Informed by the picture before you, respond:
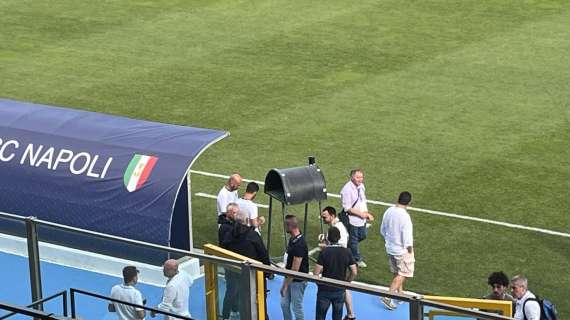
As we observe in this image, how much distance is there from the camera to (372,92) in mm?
26234

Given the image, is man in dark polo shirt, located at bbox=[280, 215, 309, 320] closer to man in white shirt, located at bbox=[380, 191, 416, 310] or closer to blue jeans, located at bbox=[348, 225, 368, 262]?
man in white shirt, located at bbox=[380, 191, 416, 310]

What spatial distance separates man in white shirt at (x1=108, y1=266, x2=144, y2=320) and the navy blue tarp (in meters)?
5.61

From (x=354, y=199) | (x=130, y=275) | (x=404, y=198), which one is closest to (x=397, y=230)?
(x=404, y=198)

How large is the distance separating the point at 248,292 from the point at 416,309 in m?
1.67

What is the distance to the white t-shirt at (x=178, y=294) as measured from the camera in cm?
1195

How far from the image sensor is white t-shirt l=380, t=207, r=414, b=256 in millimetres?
16750

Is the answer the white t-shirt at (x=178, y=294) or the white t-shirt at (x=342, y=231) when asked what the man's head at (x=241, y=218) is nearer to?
the white t-shirt at (x=342, y=231)

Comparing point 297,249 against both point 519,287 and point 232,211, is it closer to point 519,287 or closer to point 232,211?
point 232,211

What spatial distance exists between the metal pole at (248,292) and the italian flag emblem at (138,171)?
7.92 m

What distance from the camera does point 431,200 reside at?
67.9 ft

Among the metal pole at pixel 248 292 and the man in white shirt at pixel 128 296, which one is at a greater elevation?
the man in white shirt at pixel 128 296

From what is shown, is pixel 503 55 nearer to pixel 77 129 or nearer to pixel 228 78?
pixel 228 78

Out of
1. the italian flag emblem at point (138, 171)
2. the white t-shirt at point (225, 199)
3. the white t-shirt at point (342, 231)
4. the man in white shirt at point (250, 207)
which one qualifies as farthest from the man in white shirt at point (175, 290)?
the italian flag emblem at point (138, 171)

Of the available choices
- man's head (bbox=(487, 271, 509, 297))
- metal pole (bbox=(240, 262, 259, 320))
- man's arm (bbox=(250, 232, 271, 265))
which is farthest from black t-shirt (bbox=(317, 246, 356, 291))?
metal pole (bbox=(240, 262, 259, 320))
